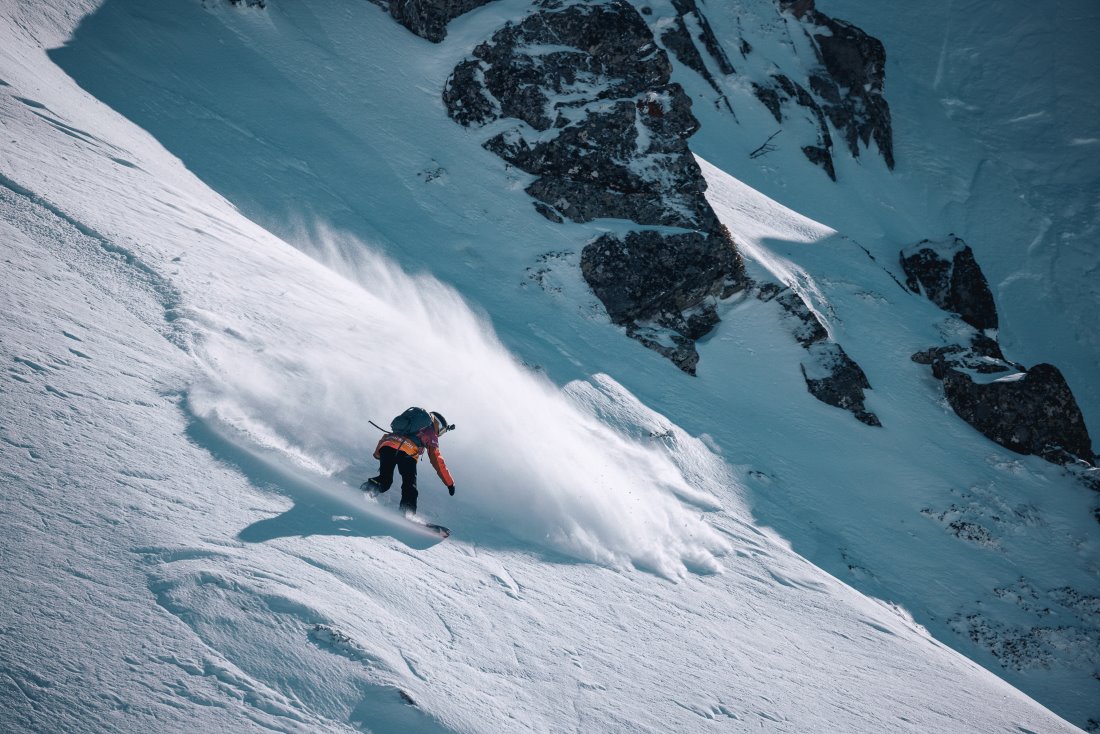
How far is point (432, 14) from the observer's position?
21.7m

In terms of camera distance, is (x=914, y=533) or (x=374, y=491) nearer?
(x=374, y=491)

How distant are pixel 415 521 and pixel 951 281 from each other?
2450 cm

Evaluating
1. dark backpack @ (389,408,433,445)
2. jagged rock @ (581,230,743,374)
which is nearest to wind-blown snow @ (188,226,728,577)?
dark backpack @ (389,408,433,445)

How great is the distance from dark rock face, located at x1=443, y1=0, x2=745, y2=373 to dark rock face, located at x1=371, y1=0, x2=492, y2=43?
2374 mm

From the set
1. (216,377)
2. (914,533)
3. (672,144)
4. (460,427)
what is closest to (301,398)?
(216,377)

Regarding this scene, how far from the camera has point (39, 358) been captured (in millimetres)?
6254

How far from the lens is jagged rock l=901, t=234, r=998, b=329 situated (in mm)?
23625

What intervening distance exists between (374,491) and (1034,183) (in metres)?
42.2

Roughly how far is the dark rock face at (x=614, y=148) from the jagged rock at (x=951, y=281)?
10.8m

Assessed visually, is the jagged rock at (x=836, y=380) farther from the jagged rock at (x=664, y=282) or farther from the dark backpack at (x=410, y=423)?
the dark backpack at (x=410, y=423)

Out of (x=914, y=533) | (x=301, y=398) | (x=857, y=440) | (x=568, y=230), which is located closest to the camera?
(x=301, y=398)

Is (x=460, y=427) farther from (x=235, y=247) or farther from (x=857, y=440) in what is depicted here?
(x=857, y=440)

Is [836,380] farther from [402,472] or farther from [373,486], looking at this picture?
[373,486]

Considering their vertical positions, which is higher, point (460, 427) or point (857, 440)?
point (857, 440)
